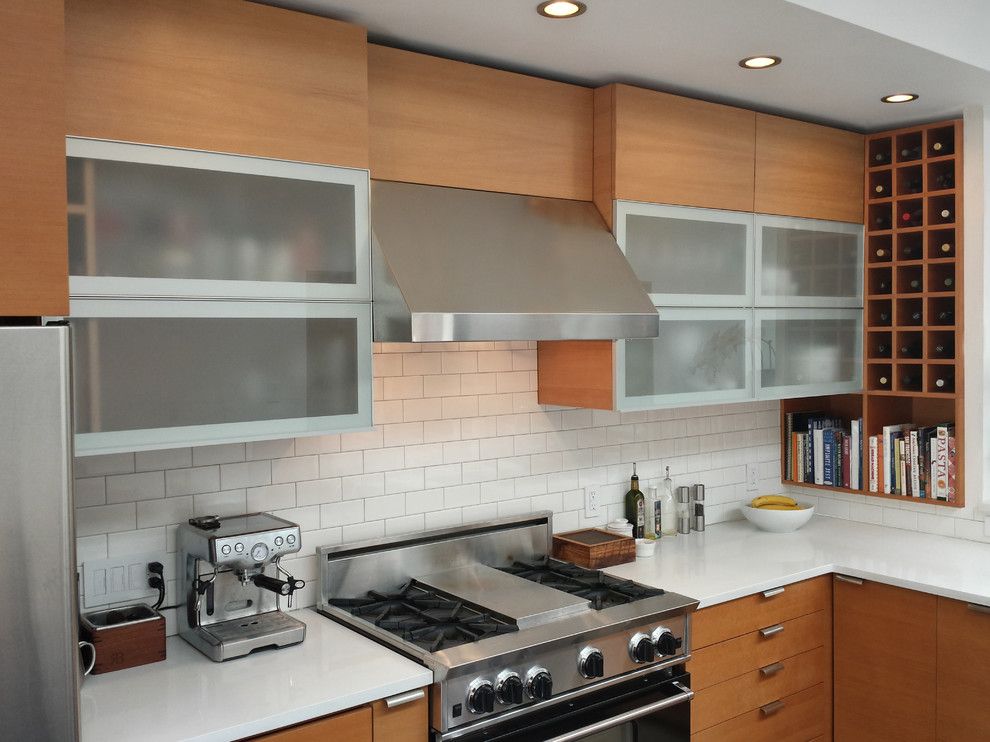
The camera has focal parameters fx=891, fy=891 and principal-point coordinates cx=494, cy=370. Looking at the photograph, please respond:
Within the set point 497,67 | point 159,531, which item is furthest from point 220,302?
point 497,67

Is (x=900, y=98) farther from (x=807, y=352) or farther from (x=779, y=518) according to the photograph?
(x=779, y=518)

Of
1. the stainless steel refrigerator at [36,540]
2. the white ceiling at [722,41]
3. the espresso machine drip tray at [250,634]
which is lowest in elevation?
the espresso machine drip tray at [250,634]

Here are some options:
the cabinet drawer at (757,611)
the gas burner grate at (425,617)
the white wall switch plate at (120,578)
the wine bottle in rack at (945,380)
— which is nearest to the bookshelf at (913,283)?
the wine bottle in rack at (945,380)

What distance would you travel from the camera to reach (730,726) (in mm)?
3000

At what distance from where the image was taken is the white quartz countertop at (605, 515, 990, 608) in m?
3.01

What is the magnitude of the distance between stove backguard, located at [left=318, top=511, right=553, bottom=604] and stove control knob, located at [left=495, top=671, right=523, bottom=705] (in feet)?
2.24

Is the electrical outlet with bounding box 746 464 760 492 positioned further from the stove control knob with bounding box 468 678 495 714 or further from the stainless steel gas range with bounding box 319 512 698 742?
the stove control knob with bounding box 468 678 495 714

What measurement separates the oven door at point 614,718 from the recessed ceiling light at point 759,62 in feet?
6.43

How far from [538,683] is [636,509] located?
1.25 m

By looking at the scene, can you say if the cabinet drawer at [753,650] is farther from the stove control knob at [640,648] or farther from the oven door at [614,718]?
the stove control knob at [640,648]

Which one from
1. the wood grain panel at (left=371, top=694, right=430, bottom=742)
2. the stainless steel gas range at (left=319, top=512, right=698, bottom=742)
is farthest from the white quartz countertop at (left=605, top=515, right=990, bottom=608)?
the wood grain panel at (left=371, top=694, right=430, bottom=742)

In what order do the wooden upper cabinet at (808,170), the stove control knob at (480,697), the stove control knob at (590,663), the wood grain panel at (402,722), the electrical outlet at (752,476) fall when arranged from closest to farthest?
1. the wood grain panel at (402,722)
2. the stove control knob at (480,697)
3. the stove control knob at (590,663)
4. the wooden upper cabinet at (808,170)
5. the electrical outlet at (752,476)

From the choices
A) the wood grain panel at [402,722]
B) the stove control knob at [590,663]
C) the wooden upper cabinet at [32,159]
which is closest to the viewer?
the wooden upper cabinet at [32,159]

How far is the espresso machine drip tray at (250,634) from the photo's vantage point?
91.5 inches
